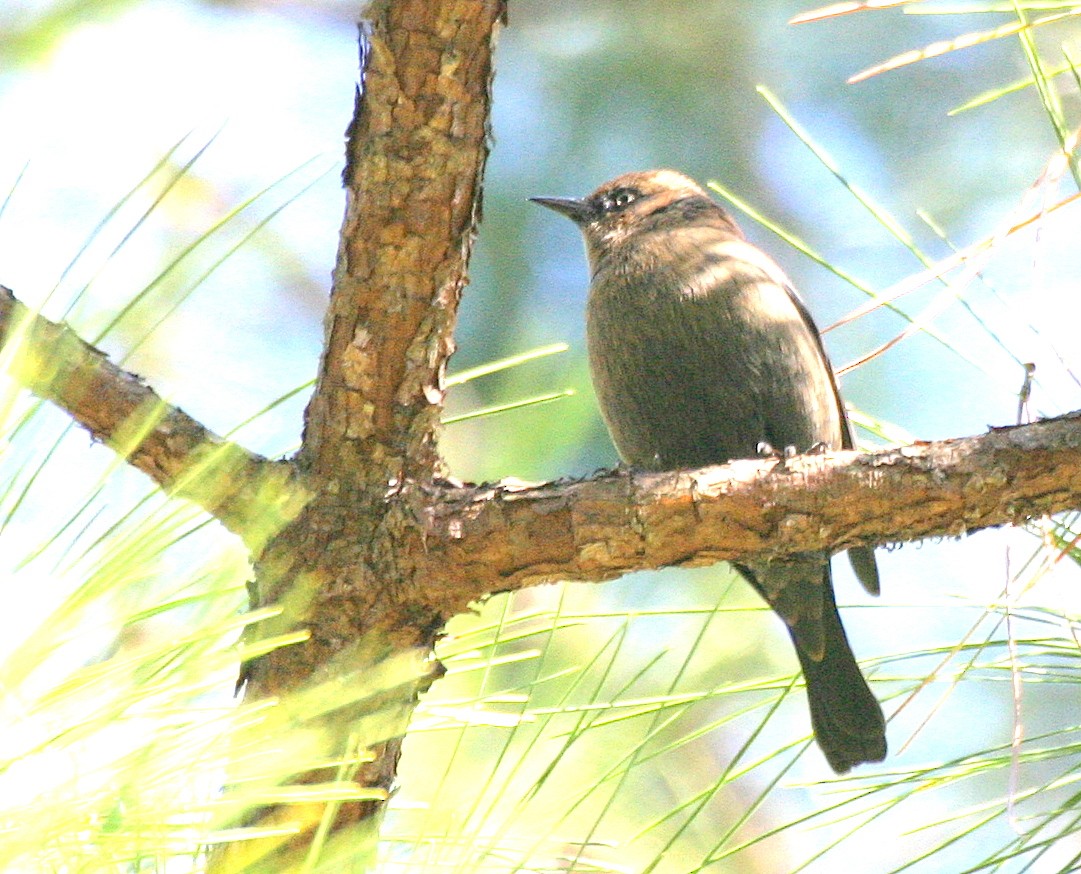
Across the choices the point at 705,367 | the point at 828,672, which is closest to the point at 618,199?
the point at 705,367

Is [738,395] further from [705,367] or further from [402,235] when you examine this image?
[402,235]

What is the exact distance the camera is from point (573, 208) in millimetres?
4168

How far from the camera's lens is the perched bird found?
127 inches

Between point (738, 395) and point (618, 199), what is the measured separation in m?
1.10

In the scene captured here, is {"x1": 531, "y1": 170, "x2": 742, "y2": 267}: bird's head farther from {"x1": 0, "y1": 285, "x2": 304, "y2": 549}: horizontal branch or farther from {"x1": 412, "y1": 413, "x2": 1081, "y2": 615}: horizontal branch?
{"x1": 0, "y1": 285, "x2": 304, "y2": 549}: horizontal branch

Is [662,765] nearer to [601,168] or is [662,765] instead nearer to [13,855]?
[601,168]

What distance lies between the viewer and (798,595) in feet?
10.6

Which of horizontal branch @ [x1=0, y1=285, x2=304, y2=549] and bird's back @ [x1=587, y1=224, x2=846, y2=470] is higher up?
bird's back @ [x1=587, y1=224, x2=846, y2=470]

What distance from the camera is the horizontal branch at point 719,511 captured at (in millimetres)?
2070

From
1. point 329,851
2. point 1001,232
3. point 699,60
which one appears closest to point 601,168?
point 699,60

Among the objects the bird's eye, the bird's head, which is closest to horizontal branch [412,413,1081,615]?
the bird's head

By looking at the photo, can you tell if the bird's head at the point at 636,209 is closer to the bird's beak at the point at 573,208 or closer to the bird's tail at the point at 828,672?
the bird's beak at the point at 573,208

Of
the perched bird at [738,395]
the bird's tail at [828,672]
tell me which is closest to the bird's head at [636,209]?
the perched bird at [738,395]

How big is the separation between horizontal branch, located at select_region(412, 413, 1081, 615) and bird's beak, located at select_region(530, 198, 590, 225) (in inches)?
83.2
